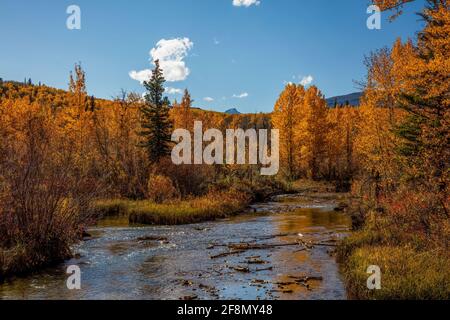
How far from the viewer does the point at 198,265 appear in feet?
46.2

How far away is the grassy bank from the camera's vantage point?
24.3 meters

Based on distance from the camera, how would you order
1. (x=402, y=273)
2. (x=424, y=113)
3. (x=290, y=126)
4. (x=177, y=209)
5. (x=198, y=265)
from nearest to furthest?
(x=402, y=273) → (x=198, y=265) → (x=424, y=113) → (x=177, y=209) → (x=290, y=126)

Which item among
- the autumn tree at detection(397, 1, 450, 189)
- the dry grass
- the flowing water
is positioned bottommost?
the flowing water

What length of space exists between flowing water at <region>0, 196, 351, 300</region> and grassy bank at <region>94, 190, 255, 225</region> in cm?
171

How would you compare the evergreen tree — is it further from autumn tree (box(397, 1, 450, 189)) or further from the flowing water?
autumn tree (box(397, 1, 450, 189))

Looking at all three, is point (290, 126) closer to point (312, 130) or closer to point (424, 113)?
point (312, 130)

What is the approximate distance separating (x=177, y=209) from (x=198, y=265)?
36.3ft

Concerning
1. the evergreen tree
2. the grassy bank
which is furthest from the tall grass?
the evergreen tree

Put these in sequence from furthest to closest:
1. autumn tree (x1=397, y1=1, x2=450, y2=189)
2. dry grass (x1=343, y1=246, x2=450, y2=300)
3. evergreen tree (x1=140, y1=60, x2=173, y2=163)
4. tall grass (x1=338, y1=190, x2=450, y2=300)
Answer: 1. evergreen tree (x1=140, y1=60, x2=173, y2=163)
2. autumn tree (x1=397, y1=1, x2=450, y2=189)
3. tall grass (x1=338, y1=190, x2=450, y2=300)
4. dry grass (x1=343, y1=246, x2=450, y2=300)

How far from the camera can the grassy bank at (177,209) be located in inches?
957

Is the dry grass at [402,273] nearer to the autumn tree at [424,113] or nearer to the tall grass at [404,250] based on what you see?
the tall grass at [404,250]

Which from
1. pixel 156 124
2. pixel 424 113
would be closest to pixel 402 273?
pixel 424 113
